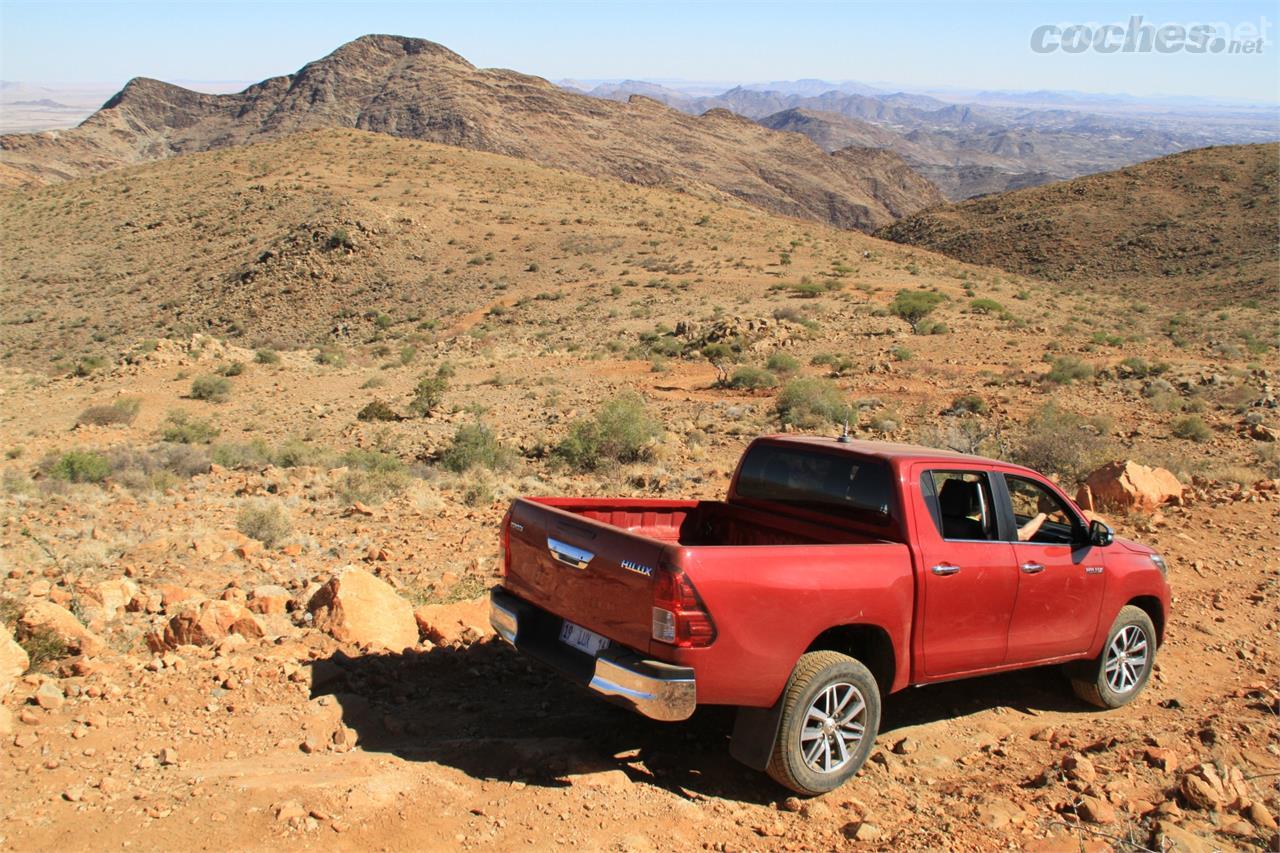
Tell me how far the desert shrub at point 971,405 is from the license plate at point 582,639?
1388 cm

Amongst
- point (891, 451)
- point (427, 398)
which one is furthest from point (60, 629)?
point (427, 398)

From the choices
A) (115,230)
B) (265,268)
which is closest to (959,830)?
(265,268)

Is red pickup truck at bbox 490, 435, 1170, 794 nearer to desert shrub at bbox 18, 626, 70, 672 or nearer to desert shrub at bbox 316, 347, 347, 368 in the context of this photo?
desert shrub at bbox 18, 626, 70, 672

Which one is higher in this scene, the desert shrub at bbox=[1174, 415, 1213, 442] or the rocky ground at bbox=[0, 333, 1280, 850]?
the desert shrub at bbox=[1174, 415, 1213, 442]

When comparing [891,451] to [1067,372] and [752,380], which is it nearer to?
[752,380]

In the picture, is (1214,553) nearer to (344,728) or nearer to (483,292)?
(344,728)

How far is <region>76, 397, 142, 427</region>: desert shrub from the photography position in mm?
17469

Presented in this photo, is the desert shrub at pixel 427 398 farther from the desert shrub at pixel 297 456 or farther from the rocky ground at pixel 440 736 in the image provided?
the rocky ground at pixel 440 736

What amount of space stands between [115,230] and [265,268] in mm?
13504

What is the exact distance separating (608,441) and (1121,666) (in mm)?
8491

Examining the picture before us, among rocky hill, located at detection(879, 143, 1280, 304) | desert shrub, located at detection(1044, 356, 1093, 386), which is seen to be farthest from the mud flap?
rocky hill, located at detection(879, 143, 1280, 304)

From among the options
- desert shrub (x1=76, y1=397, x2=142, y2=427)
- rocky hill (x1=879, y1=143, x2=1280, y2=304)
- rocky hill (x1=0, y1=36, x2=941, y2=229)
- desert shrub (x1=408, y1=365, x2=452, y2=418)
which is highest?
rocky hill (x1=0, y1=36, x2=941, y2=229)

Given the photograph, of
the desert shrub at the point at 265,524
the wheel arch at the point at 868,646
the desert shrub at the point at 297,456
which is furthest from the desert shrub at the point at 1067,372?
the wheel arch at the point at 868,646

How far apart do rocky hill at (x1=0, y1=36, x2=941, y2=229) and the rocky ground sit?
3205 inches
